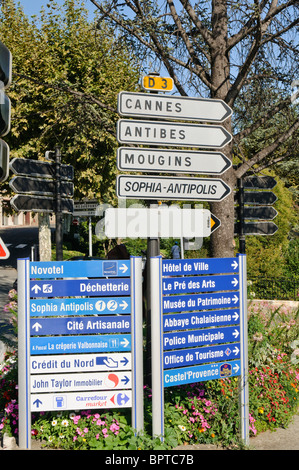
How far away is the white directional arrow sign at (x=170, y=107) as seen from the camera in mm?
5215

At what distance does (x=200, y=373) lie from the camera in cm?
506

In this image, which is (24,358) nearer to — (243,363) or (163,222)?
(163,222)

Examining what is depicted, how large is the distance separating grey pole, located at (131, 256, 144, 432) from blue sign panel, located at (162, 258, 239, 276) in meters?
0.28

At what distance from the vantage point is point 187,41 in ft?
22.5

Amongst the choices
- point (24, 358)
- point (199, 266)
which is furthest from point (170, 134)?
point (24, 358)

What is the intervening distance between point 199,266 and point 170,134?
136 cm

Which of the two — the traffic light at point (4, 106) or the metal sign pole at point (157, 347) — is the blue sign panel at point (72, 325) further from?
the traffic light at point (4, 106)

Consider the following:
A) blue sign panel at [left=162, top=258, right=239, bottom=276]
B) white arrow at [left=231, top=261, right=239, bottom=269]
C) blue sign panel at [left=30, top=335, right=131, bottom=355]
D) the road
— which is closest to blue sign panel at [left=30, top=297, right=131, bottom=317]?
blue sign panel at [left=30, top=335, right=131, bottom=355]

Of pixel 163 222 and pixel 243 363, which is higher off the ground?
pixel 163 222

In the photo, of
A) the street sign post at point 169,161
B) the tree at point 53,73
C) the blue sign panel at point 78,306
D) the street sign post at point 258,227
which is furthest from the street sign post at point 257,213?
the tree at point 53,73

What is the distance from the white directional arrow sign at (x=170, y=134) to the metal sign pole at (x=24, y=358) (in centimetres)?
156

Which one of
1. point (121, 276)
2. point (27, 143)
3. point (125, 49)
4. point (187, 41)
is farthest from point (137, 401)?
point (27, 143)

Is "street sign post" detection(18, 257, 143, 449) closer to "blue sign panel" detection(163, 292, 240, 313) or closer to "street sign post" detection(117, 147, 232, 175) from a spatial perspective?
"blue sign panel" detection(163, 292, 240, 313)
